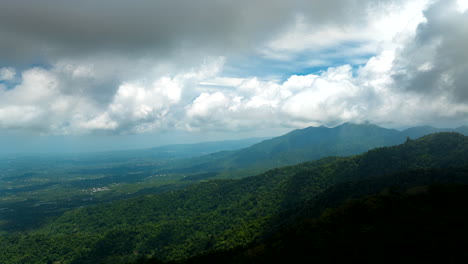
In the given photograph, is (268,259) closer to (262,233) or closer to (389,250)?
(389,250)

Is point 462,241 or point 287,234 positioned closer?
point 462,241

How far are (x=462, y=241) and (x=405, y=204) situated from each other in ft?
85.9

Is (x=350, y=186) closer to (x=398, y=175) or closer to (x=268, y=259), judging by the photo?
(x=398, y=175)

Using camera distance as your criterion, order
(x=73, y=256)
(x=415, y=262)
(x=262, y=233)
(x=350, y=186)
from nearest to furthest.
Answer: (x=415, y=262) → (x=262, y=233) → (x=350, y=186) → (x=73, y=256)

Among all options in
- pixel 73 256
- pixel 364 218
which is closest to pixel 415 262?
pixel 364 218

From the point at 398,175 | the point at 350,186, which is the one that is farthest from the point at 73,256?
the point at 398,175

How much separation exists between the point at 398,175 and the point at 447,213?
77956 millimetres

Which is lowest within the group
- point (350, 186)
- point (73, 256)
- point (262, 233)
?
point (73, 256)

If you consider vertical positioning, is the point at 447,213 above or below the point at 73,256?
above

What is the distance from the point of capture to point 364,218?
268 feet

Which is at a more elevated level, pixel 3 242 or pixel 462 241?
pixel 462 241

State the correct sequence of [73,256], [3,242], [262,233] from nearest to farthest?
[262,233] → [73,256] → [3,242]

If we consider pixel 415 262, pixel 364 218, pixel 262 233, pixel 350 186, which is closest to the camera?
pixel 415 262

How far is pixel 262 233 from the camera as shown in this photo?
4924 inches
